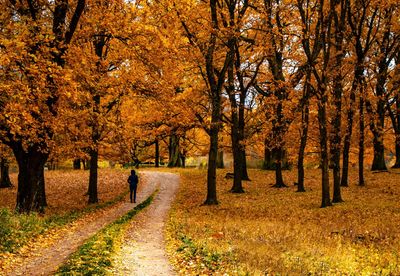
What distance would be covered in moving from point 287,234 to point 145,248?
499cm

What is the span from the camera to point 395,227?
575 inches

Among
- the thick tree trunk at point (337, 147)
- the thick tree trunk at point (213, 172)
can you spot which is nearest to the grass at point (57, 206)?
the thick tree trunk at point (213, 172)

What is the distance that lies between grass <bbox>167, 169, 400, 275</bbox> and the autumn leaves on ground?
0.07 feet

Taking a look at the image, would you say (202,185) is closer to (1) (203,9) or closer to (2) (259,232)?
(1) (203,9)

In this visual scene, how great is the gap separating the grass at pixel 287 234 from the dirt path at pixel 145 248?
43 centimetres

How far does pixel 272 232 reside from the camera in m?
13.8

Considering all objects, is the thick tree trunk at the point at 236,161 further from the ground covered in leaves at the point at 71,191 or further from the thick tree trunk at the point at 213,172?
the ground covered in leaves at the point at 71,191

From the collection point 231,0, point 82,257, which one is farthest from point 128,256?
point 231,0

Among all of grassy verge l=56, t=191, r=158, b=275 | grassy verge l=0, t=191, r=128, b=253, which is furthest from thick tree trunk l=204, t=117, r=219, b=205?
grassy verge l=56, t=191, r=158, b=275

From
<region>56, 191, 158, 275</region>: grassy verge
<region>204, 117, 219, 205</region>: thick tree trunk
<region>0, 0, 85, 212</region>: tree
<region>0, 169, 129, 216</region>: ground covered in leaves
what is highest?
<region>0, 0, 85, 212</region>: tree

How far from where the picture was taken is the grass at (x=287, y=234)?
967 centimetres

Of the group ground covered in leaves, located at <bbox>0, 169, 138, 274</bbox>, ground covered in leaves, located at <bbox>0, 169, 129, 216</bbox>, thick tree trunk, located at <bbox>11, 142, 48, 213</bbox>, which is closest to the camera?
ground covered in leaves, located at <bbox>0, 169, 138, 274</bbox>

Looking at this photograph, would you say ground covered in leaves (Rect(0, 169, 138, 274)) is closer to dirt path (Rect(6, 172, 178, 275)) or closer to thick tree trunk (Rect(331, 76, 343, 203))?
dirt path (Rect(6, 172, 178, 275))

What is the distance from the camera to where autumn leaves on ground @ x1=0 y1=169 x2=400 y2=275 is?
9797mm
